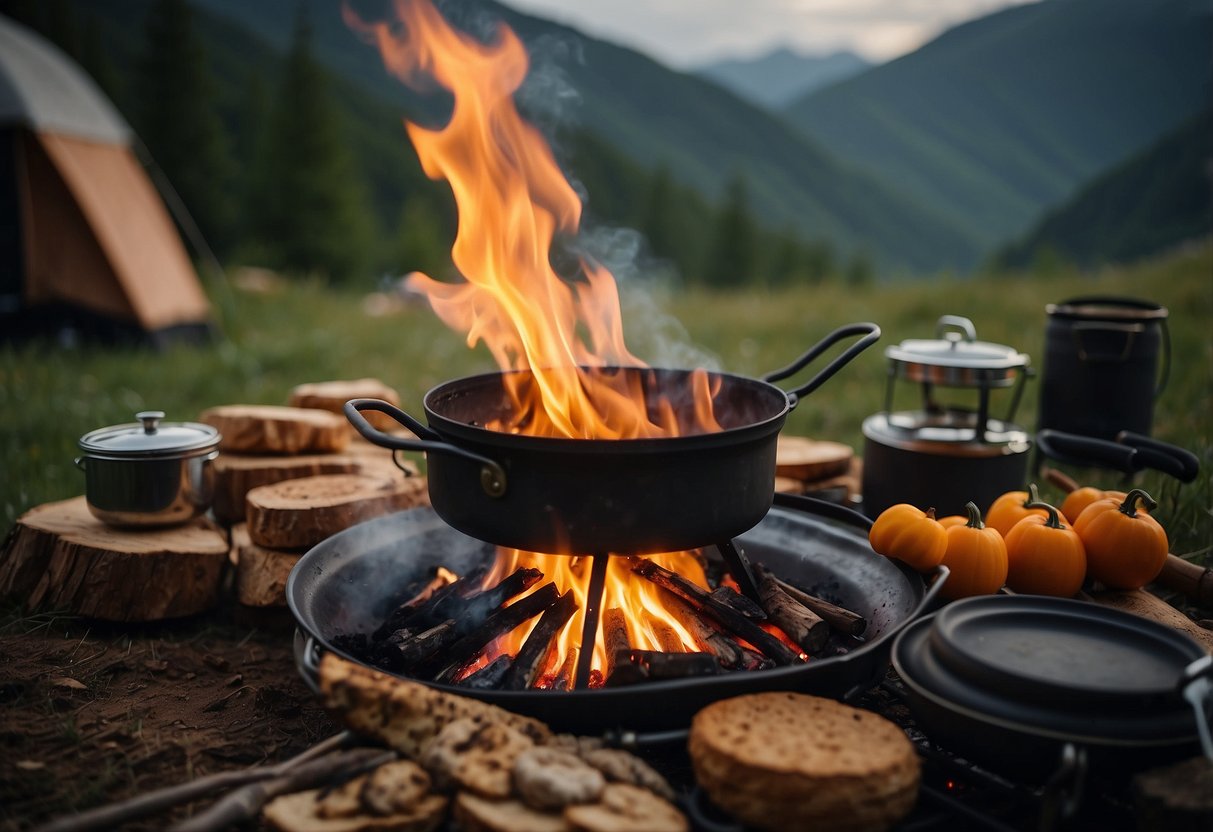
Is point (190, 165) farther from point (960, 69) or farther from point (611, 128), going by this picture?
point (960, 69)

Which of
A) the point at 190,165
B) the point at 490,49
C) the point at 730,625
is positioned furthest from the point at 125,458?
the point at 190,165

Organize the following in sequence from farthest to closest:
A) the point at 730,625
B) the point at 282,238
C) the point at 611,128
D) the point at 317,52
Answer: the point at 611,128 < the point at 317,52 < the point at 282,238 < the point at 730,625

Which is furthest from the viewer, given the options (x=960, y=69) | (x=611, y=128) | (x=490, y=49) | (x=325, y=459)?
(x=960, y=69)

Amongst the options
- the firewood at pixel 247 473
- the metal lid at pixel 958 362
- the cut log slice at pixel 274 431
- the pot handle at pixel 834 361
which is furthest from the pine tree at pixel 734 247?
the pot handle at pixel 834 361

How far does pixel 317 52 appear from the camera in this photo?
101750mm

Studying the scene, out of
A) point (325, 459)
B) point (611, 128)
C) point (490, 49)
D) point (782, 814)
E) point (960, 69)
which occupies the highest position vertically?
point (960, 69)

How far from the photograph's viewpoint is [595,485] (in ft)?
7.13

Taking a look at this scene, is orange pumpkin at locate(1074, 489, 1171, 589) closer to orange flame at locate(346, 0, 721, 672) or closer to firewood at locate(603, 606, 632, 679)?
orange flame at locate(346, 0, 721, 672)

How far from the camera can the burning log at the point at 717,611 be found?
243 centimetres

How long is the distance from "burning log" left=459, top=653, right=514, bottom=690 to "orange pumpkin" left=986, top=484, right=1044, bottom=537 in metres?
1.66

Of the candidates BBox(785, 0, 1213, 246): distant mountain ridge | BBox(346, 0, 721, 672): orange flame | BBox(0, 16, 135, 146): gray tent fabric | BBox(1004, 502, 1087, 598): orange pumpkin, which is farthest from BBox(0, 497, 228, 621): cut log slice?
BBox(785, 0, 1213, 246): distant mountain ridge

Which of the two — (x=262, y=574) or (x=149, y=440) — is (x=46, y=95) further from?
(x=262, y=574)

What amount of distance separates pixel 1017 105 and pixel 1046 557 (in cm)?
14045

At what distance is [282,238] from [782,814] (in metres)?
36.4
